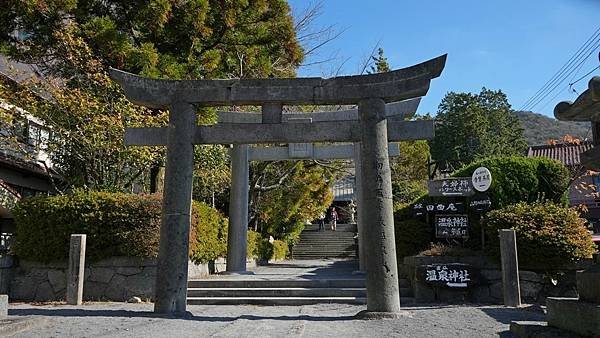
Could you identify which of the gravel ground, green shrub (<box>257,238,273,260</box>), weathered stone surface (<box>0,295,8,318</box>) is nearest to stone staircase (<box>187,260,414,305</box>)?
the gravel ground

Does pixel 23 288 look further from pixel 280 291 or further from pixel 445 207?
pixel 445 207

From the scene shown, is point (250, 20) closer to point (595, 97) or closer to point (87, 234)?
point (87, 234)

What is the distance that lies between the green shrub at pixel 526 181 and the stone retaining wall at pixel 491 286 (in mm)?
1839

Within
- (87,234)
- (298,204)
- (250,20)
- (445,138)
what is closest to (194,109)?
(87,234)

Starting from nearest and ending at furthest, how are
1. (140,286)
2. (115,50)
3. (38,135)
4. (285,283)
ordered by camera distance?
(140,286) → (285,283) → (115,50) → (38,135)

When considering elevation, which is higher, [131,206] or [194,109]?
[194,109]

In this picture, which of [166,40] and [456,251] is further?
[166,40]

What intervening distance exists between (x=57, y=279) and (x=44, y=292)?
415 millimetres

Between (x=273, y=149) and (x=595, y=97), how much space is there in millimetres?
11595

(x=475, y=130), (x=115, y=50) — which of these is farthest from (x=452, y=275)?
(x=475, y=130)

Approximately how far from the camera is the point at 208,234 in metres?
14.5

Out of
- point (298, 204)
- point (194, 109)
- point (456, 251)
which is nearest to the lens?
point (194, 109)

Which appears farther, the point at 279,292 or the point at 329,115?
the point at 329,115

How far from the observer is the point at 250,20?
55.8 feet
